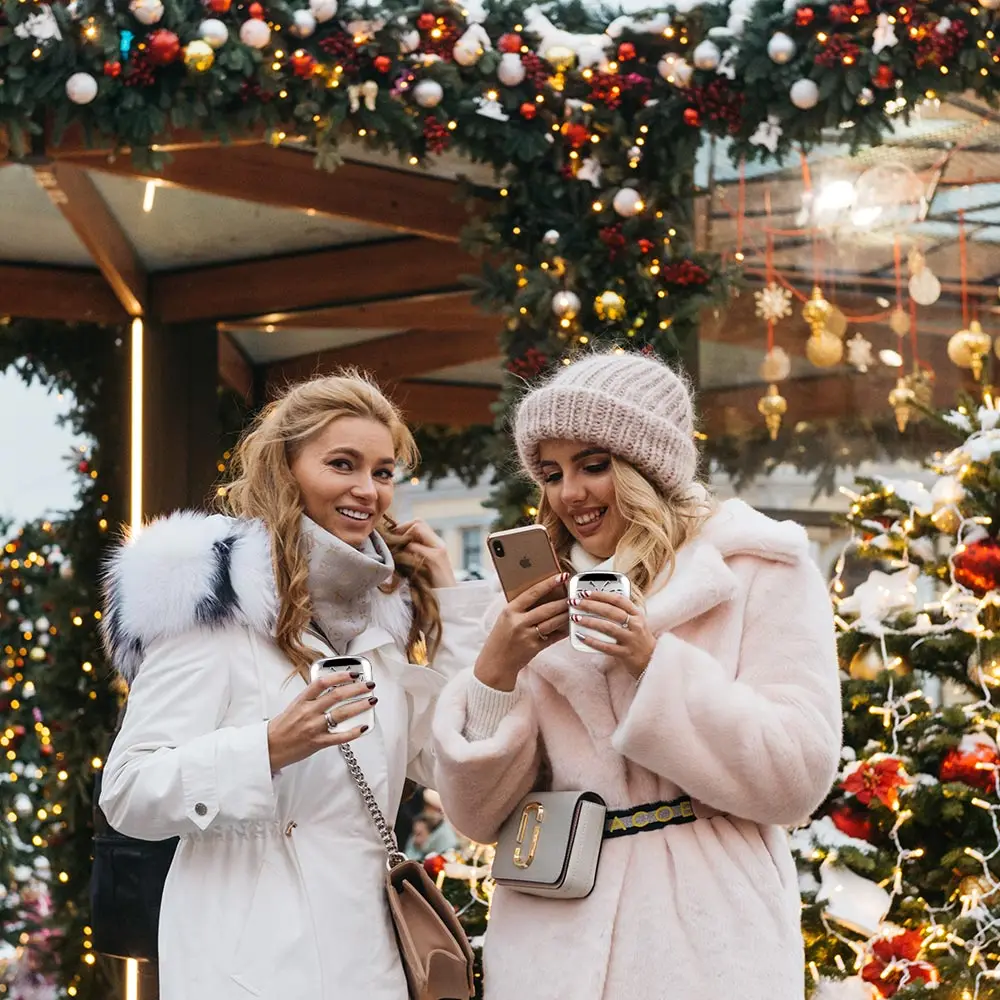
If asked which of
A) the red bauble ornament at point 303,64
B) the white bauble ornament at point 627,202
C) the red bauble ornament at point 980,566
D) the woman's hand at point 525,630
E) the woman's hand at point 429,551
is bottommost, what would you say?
the woman's hand at point 525,630

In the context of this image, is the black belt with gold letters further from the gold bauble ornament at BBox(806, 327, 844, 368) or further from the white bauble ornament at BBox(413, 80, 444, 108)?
the gold bauble ornament at BBox(806, 327, 844, 368)

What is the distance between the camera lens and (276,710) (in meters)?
2.69

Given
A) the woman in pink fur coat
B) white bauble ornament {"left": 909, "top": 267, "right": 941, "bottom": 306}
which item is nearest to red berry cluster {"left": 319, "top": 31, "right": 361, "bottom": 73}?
white bauble ornament {"left": 909, "top": 267, "right": 941, "bottom": 306}

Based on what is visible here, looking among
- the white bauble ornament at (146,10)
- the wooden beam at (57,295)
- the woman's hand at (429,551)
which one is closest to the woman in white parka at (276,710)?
the woman's hand at (429,551)

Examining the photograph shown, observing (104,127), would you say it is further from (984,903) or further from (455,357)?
(984,903)

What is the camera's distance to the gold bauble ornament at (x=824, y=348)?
239 inches

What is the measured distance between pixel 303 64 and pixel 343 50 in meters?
0.16

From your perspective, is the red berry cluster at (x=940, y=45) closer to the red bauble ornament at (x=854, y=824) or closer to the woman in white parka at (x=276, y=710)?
the red bauble ornament at (x=854, y=824)

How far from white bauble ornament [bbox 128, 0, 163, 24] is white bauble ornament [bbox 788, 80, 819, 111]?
208cm

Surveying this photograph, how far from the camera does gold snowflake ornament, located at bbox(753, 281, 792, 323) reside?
240 inches

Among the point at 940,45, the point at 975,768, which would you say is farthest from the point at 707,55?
the point at 975,768

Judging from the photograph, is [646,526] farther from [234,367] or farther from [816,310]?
[234,367]

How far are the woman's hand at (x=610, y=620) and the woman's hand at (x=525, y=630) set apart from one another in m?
0.10

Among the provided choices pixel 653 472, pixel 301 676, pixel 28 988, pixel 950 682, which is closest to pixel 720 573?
pixel 653 472
